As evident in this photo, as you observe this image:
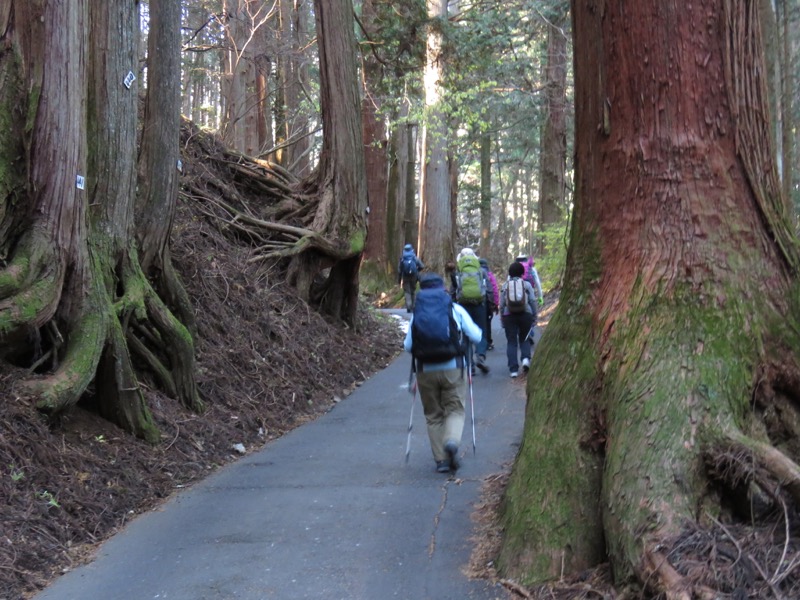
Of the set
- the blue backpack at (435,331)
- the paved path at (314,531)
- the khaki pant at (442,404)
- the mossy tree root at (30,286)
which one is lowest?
the paved path at (314,531)

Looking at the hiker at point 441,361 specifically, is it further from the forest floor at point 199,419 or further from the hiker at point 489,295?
the hiker at point 489,295

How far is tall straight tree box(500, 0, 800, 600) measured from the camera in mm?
4539

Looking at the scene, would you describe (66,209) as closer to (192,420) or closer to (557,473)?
(192,420)

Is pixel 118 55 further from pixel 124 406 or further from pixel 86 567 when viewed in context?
pixel 86 567

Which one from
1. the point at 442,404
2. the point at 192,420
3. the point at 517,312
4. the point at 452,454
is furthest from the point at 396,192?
the point at 452,454

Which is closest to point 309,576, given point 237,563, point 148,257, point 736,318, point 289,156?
point 237,563

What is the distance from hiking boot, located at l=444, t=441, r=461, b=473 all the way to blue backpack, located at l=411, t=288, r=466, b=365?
84 cm

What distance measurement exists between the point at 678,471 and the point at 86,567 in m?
4.26

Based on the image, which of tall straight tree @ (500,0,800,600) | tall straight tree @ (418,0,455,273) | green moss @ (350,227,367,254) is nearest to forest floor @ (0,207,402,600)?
green moss @ (350,227,367,254)

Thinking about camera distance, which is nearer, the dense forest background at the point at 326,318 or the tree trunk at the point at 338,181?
the dense forest background at the point at 326,318

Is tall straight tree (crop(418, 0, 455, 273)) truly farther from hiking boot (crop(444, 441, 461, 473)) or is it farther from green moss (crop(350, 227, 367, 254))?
hiking boot (crop(444, 441, 461, 473))

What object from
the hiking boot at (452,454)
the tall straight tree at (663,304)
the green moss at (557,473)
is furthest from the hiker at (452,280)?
the tall straight tree at (663,304)

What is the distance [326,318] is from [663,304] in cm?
1127

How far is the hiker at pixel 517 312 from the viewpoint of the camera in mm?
12914
